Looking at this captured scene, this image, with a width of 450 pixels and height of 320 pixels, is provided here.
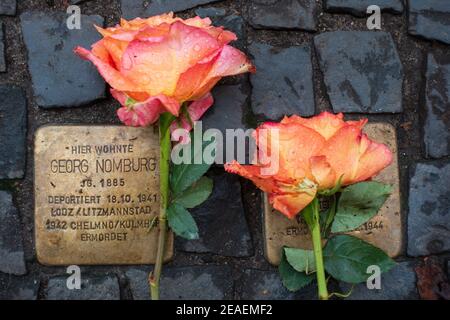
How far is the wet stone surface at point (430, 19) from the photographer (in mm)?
1271

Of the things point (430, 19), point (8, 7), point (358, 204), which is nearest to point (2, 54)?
point (8, 7)

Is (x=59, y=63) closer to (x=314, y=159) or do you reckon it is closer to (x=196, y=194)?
(x=196, y=194)

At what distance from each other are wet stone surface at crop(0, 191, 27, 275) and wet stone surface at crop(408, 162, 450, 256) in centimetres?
81

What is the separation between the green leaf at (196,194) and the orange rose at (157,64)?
17 centimetres

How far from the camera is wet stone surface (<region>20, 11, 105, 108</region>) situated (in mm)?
1219

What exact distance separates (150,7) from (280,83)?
32cm

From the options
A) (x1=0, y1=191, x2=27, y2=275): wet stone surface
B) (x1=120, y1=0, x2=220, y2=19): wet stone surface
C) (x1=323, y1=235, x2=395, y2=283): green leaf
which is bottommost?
(x1=0, y1=191, x2=27, y2=275): wet stone surface

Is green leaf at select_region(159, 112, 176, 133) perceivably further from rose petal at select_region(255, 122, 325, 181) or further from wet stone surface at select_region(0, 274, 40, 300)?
wet stone surface at select_region(0, 274, 40, 300)

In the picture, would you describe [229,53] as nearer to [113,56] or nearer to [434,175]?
[113,56]

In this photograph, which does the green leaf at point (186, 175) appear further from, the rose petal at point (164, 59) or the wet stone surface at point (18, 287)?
the wet stone surface at point (18, 287)

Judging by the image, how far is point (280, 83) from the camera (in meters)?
1.24

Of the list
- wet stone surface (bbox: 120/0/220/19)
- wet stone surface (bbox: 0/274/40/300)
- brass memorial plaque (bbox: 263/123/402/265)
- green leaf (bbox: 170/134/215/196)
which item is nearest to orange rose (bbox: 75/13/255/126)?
green leaf (bbox: 170/134/215/196)
